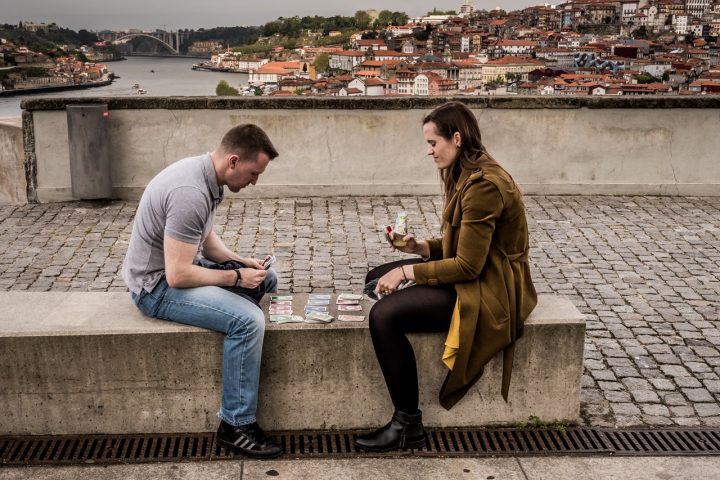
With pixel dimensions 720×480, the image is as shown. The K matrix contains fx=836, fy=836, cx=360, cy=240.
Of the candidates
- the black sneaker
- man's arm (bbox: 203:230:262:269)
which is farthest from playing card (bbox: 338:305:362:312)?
the black sneaker

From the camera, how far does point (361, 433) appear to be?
4.11 meters

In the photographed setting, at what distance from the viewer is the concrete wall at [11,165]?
30.1 feet

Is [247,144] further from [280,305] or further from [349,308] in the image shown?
[349,308]

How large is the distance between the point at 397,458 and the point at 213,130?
20.0 ft

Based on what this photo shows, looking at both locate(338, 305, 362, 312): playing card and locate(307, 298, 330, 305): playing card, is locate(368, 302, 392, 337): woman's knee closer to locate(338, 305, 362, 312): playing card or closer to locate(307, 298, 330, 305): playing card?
locate(338, 305, 362, 312): playing card

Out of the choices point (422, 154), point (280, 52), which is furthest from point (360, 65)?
point (422, 154)

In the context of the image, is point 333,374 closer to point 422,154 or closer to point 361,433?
point 361,433

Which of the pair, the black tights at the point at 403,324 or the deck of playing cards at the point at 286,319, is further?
the deck of playing cards at the point at 286,319

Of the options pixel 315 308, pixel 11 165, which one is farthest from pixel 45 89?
pixel 315 308

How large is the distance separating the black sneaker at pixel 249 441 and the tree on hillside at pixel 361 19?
15143 cm

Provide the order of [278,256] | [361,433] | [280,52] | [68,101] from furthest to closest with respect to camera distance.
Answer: [280,52] < [68,101] < [278,256] < [361,433]

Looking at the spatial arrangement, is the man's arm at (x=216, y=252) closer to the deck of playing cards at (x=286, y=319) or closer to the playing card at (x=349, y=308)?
the deck of playing cards at (x=286, y=319)

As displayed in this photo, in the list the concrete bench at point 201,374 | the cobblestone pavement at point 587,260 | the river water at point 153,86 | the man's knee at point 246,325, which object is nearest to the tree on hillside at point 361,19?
the river water at point 153,86

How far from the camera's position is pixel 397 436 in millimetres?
3916
